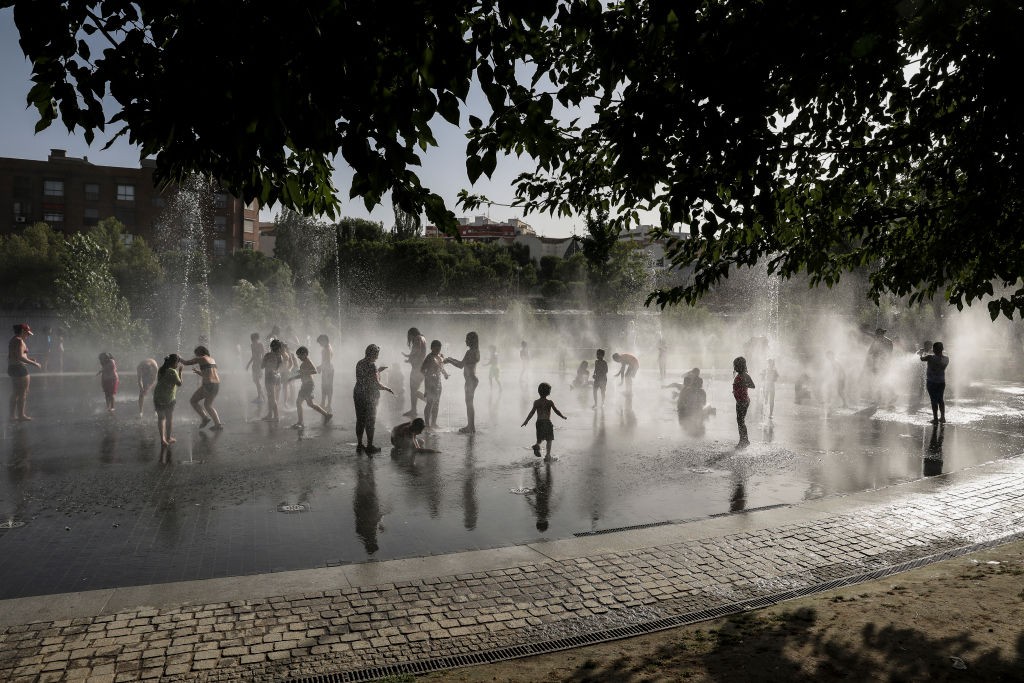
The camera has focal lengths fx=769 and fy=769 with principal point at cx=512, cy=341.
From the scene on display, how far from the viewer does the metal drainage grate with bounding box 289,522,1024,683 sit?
4.64 meters

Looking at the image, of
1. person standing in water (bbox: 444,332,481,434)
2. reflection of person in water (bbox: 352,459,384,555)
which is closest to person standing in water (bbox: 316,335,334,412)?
person standing in water (bbox: 444,332,481,434)

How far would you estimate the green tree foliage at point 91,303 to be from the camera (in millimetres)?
31531

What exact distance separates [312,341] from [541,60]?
36.8m

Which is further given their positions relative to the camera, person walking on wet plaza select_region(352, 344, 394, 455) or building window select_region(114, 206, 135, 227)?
building window select_region(114, 206, 135, 227)

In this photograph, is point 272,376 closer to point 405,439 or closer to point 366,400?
point 366,400

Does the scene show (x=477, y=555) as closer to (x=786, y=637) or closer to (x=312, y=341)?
(x=786, y=637)

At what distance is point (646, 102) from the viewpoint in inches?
197

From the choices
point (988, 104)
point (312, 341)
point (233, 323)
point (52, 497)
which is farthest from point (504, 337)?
point (988, 104)


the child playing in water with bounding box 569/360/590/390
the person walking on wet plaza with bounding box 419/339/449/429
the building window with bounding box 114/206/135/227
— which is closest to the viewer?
the person walking on wet plaza with bounding box 419/339/449/429

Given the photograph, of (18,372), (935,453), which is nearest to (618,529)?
(935,453)

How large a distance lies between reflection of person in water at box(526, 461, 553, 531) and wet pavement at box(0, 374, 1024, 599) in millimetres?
41

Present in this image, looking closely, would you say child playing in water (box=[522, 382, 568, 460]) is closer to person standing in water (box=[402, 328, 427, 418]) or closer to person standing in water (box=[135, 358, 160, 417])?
person standing in water (box=[402, 328, 427, 418])

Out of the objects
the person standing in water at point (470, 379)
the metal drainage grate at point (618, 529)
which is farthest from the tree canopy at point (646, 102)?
the person standing in water at point (470, 379)

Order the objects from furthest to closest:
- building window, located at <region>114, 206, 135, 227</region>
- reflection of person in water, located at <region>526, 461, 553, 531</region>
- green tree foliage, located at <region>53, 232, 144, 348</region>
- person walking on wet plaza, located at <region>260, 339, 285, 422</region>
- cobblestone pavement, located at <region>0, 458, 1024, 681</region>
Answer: building window, located at <region>114, 206, 135, 227</region>
green tree foliage, located at <region>53, 232, 144, 348</region>
person walking on wet plaza, located at <region>260, 339, 285, 422</region>
reflection of person in water, located at <region>526, 461, 553, 531</region>
cobblestone pavement, located at <region>0, 458, 1024, 681</region>
